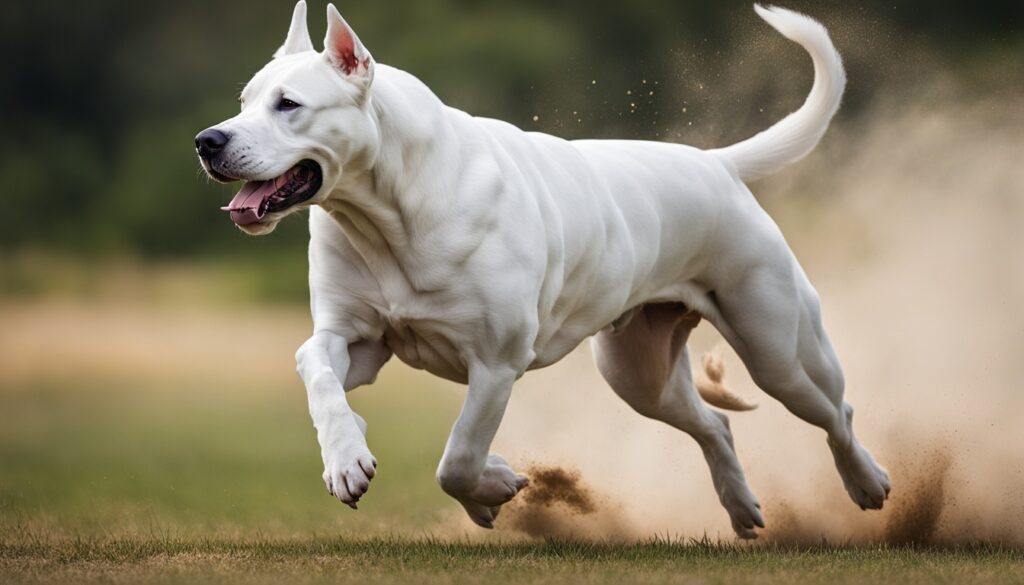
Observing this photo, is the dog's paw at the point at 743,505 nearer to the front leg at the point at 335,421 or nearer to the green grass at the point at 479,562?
the green grass at the point at 479,562

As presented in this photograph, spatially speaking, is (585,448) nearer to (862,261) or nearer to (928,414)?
(928,414)

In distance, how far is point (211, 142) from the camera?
610 cm

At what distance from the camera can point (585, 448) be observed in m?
9.41

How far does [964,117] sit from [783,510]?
11.6 feet

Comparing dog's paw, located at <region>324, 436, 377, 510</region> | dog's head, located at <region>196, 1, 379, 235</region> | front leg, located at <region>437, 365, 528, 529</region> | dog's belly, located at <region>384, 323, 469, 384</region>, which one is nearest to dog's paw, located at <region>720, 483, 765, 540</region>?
front leg, located at <region>437, 365, 528, 529</region>

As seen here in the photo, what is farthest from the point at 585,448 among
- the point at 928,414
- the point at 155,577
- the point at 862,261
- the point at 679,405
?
the point at 155,577

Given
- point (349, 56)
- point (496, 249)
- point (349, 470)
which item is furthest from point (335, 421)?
point (349, 56)

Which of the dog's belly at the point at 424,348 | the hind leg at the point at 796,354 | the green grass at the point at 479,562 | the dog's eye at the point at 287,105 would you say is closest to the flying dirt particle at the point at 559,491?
the green grass at the point at 479,562

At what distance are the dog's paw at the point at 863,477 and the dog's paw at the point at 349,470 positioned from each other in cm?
306

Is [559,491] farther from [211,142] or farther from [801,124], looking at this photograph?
[211,142]

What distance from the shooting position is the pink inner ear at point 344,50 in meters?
6.33

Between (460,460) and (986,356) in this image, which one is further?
(986,356)

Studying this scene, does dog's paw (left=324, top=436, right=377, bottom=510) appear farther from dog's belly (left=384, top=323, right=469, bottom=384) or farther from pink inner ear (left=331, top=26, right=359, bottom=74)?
pink inner ear (left=331, top=26, right=359, bottom=74)

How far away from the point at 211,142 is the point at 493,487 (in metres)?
1.95
